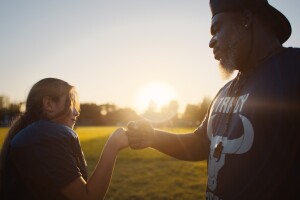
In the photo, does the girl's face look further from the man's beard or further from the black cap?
the black cap

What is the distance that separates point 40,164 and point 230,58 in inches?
89.1

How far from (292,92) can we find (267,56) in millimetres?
570

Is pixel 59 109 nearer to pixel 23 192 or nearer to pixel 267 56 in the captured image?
pixel 23 192

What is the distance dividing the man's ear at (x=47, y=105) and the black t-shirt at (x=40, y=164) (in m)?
0.36

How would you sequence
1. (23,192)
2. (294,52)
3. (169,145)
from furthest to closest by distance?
(169,145)
(23,192)
(294,52)

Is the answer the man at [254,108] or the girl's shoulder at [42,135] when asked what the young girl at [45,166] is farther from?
the man at [254,108]

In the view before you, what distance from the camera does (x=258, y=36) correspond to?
304 cm

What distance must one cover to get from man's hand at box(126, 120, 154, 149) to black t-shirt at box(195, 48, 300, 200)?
4.32ft

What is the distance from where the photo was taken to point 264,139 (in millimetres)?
2520

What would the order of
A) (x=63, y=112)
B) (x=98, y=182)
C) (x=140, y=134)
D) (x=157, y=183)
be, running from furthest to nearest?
(x=157, y=183) → (x=140, y=134) → (x=63, y=112) → (x=98, y=182)

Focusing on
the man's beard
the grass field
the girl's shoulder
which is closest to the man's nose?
the man's beard

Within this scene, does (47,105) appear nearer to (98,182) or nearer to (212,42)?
(98,182)

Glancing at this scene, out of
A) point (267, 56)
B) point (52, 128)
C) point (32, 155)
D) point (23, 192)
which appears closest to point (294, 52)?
point (267, 56)

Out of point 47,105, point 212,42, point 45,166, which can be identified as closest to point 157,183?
point 47,105
